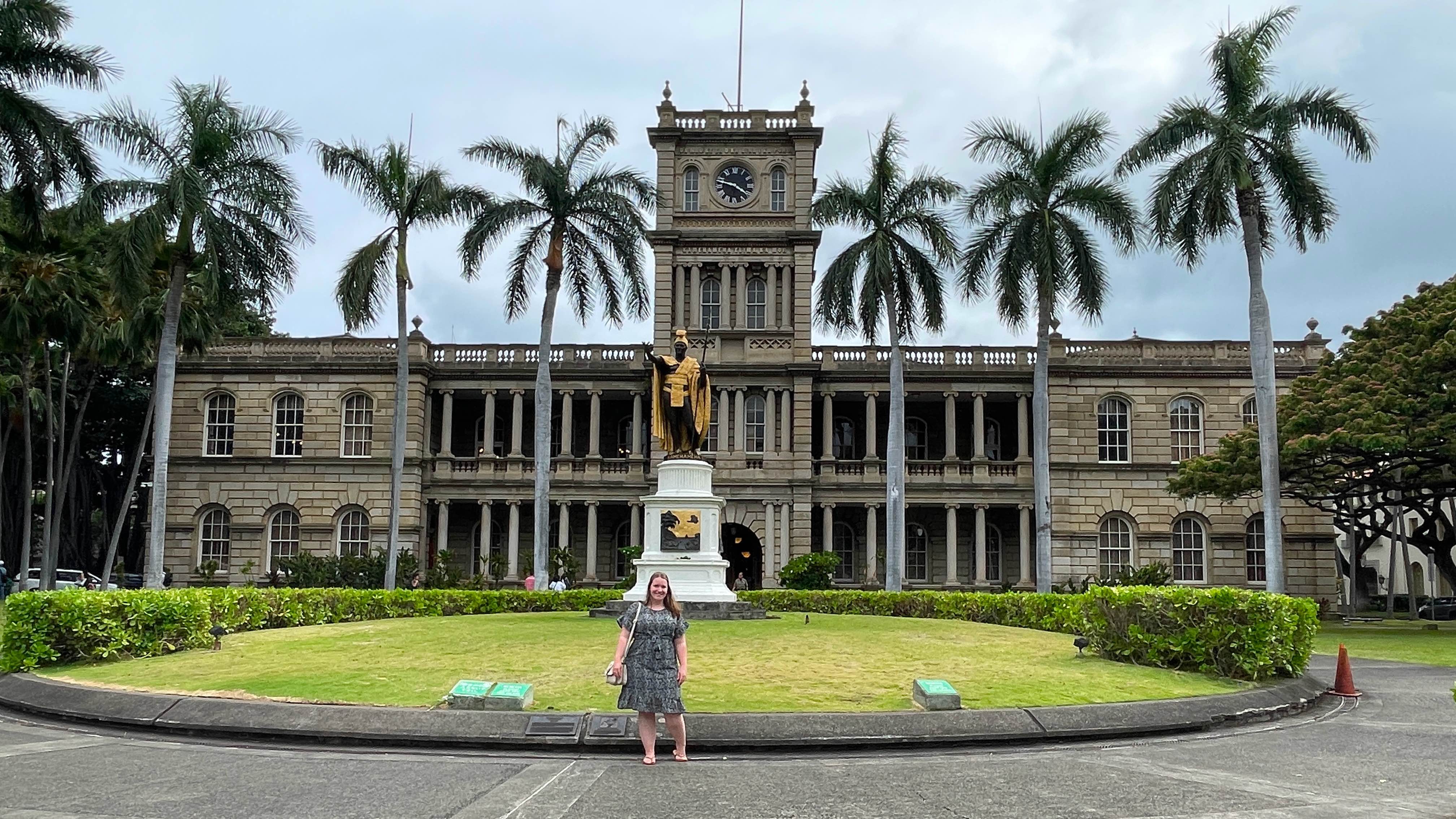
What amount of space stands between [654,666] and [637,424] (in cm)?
3372

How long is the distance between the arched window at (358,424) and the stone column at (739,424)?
1296 centimetres

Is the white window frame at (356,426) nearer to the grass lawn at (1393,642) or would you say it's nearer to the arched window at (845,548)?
the arched window at (845,548)

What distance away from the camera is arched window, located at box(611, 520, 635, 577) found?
142 feet

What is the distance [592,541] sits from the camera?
4125 centimetres

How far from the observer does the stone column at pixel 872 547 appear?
133 feet

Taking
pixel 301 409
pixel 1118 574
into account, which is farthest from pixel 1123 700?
pixel 301 409

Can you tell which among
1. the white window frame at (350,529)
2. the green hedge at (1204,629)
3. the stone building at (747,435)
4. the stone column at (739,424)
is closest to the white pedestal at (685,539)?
the green hedge at (1204,629)

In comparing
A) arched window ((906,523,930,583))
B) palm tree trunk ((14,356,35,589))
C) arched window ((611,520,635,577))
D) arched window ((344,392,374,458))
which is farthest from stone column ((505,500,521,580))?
palm tree trunk ((14,356,35,589))

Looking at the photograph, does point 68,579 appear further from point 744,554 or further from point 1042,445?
point 1042,445

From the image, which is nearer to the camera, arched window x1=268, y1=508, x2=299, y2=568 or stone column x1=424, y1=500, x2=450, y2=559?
stone column x1=424, y1=500, x2=450, y2=559

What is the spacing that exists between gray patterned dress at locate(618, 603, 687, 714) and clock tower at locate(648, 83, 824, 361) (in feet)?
105

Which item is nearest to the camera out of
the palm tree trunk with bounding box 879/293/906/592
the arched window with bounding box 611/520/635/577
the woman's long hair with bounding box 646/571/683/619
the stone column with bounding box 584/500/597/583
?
the woman's long hair with bounding box 646/571/683/619

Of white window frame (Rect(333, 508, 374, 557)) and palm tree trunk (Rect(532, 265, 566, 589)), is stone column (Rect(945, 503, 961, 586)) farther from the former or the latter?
white window frame (Rect(333, 508, 374, 557))

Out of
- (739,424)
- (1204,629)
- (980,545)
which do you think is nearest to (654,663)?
(1204,629)
